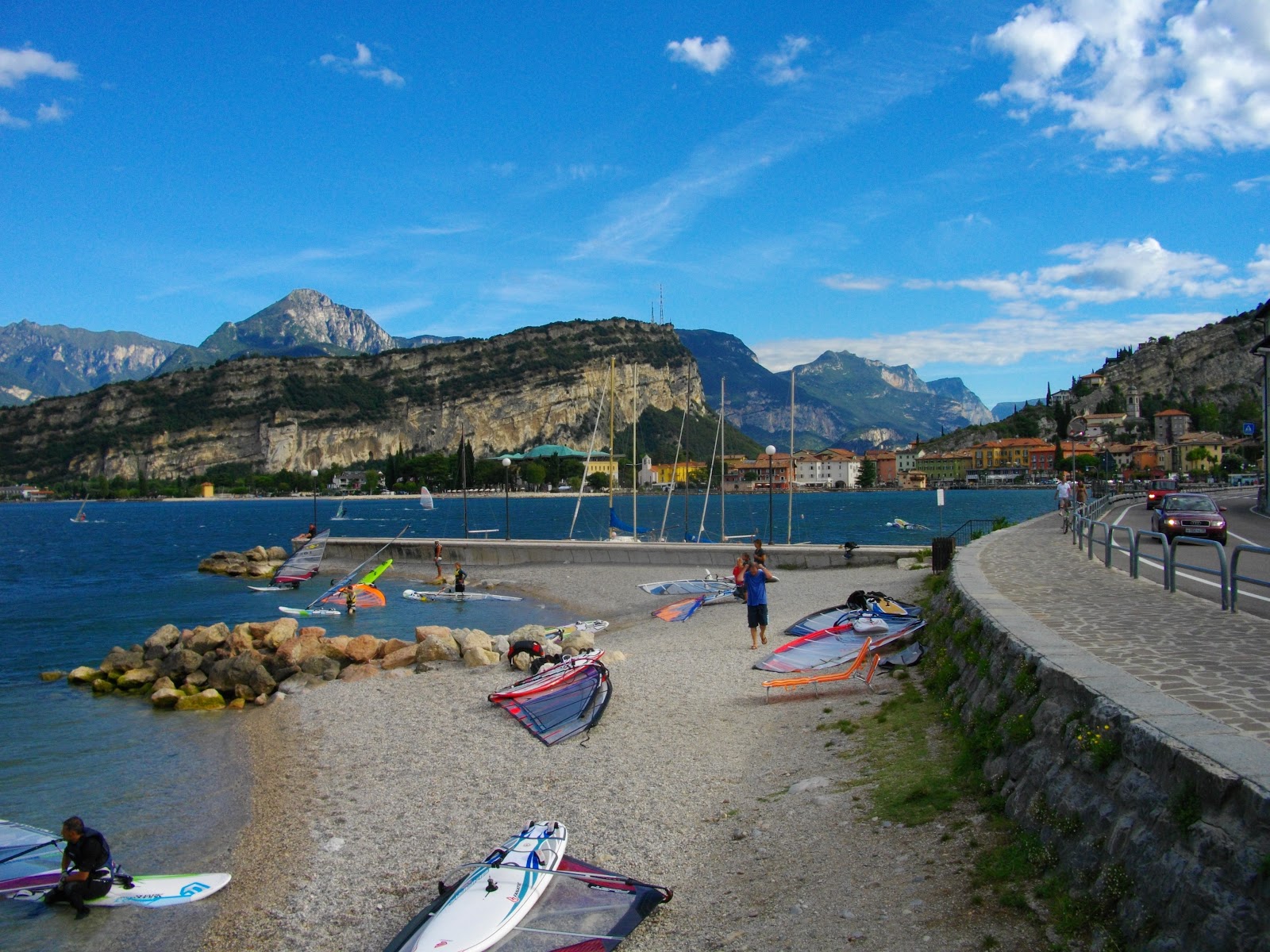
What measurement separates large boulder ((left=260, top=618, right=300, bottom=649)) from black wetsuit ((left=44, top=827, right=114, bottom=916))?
12.1 m

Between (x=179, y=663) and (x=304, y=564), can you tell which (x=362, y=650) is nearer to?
(x=179, y=663)

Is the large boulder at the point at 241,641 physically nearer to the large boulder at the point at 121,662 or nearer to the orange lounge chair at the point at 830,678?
the large boulder at the point at 121,662

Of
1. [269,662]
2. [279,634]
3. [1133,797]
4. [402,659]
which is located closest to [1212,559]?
[1133,797]

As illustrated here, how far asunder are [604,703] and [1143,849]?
879 centimetres

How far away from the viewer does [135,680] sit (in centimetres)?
1802

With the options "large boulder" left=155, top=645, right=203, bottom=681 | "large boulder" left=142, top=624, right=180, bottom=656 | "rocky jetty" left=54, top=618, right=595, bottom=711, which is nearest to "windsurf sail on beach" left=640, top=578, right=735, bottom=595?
"rocky jetty" left=54, top=618, right=595, bottom=711

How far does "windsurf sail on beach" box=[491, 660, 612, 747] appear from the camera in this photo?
1195 centimetres

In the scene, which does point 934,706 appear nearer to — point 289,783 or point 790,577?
point 289,783

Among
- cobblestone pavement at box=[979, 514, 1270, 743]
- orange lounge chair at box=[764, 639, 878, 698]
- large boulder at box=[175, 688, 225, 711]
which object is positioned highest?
cobblestone pavement at box=[979, 514, 1270, 743]

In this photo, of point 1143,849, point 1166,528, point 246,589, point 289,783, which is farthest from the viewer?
point 246,589

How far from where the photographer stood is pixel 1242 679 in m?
6.61

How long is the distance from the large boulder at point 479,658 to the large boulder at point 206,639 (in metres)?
6.79

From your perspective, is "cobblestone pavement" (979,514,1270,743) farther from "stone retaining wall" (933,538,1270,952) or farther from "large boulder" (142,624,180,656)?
"large boulder" (142,624,180,656)

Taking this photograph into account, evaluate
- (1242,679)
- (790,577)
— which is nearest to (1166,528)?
(790,577)
